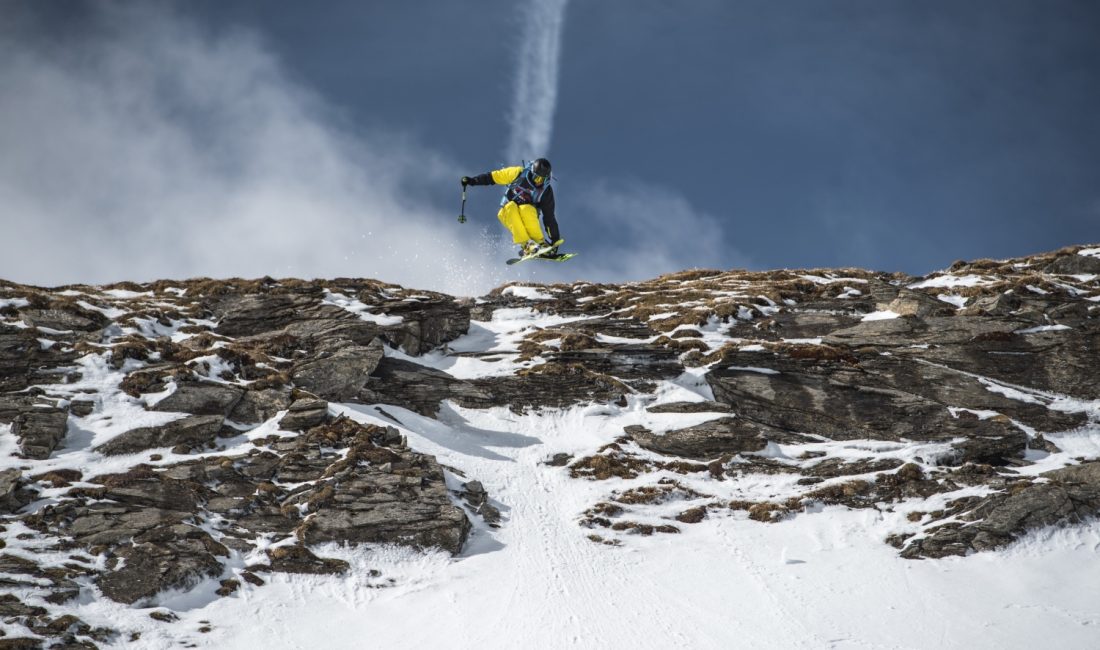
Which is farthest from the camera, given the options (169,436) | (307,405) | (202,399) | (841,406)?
(841,406)

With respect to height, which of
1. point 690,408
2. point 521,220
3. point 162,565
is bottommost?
point 162,565

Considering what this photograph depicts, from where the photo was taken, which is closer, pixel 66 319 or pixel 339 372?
pixel 339 372

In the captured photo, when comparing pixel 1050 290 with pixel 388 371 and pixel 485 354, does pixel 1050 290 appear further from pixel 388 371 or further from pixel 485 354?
pixel 388 371

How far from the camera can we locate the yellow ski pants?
2045 cm

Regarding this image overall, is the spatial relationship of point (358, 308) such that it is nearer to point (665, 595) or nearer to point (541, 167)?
point (541, 167)

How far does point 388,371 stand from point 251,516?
979cm

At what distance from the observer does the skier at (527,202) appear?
19.4 metres

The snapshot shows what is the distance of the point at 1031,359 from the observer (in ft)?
86.3

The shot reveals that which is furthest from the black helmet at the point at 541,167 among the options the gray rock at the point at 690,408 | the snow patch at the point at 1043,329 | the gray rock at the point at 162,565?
the snow patch at the point at 1043,329

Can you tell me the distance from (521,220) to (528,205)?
0.55m

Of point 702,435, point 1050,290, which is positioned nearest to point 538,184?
point 702,435

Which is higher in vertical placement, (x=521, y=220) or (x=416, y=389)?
(x=521, y=220)

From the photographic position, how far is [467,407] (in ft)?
88.6

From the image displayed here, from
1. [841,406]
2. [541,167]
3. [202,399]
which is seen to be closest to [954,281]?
[841,406]
